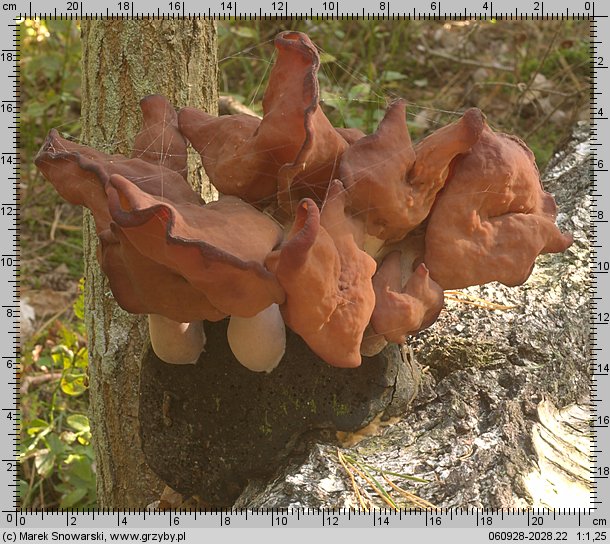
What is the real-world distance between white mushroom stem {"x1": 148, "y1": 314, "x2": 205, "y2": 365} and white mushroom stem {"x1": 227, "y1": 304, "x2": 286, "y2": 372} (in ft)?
0.32

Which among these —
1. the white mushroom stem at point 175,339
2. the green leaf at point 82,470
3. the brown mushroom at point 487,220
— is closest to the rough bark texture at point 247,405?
the white mushroom stem at point 175,339

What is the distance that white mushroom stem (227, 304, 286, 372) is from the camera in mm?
1604

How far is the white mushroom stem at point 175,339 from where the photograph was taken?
169 cm

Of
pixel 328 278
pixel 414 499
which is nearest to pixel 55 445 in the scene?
pixel 414 499

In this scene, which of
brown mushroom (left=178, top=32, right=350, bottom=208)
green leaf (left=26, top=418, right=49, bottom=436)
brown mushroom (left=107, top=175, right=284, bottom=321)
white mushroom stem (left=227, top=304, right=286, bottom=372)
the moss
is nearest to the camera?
brown mushroom (left=107, top=175, right=284, bottom=321)

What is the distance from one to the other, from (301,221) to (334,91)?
3.53 metres

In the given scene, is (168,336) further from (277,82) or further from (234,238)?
(277,82)

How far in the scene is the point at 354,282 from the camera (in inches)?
58.1

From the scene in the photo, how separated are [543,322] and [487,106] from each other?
10.2ft

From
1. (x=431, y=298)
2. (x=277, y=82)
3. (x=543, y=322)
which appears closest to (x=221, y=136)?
(x=277, y=82)

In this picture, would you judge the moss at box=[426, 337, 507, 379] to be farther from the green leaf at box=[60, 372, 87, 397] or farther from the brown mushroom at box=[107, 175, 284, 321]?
the green leaf at box=[60, 372, 87, 397]

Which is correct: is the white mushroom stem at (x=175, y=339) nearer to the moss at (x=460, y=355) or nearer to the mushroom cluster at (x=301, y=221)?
the mushroom cluster at (x=301, y=221)

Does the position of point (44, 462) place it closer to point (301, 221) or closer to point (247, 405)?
point (247, 405)

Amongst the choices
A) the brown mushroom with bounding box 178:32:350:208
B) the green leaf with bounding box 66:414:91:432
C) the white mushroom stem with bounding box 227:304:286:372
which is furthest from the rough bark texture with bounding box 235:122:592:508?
the green leaf with bounding box 66:414:91:432
